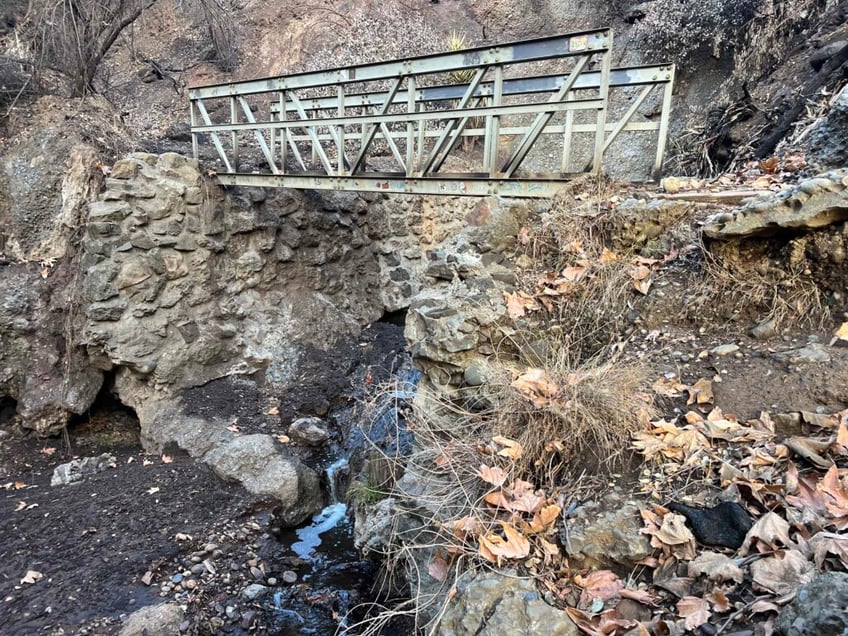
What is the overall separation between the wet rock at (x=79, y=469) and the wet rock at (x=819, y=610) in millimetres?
6117

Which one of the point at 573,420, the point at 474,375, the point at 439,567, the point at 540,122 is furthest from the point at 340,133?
the point at 439,567

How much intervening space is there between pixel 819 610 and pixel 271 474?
4762 millimetres

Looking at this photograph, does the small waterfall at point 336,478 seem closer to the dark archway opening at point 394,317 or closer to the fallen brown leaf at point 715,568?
the dark archway opening at point 394,317

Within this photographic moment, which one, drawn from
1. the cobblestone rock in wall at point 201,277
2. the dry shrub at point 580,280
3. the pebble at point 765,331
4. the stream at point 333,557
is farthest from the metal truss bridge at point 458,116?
the stream at point 333,557

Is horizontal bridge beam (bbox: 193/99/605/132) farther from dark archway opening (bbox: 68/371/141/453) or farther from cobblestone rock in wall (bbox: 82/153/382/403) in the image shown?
dark archway opening (bbox: 68/371/141/453)

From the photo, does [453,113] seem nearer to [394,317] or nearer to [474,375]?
[474,375]

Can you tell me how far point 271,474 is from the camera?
5.34 m

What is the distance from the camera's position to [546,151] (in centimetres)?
1166

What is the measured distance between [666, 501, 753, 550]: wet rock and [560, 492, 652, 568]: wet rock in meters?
0.21

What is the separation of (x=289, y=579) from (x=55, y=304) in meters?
4.43

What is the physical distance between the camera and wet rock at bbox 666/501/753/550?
6.92 ft

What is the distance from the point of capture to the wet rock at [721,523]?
211cm

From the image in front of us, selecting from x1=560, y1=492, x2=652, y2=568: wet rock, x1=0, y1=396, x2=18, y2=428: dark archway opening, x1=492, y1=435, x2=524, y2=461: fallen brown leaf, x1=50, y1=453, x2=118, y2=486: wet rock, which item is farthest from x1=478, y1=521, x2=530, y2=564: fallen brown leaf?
x1=0, y1=396, x2=18, y2=428: dark archway opening

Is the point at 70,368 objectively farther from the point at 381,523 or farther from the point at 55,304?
the point at 381,523
